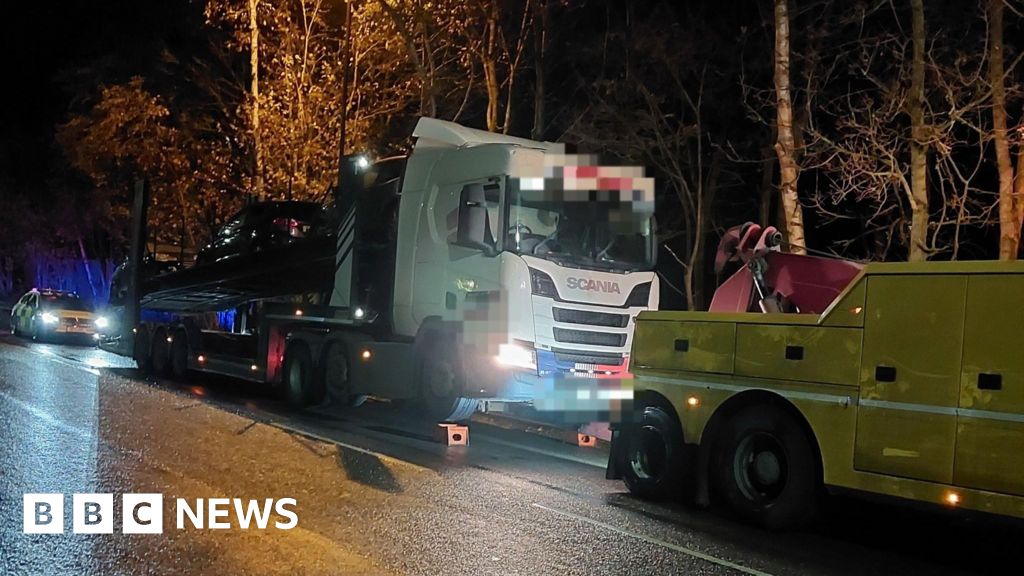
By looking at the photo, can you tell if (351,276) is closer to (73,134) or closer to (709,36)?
(709,36)

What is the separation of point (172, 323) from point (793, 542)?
13.9 m

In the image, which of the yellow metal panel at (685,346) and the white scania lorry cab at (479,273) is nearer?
the yellow metal panel at (685,346)

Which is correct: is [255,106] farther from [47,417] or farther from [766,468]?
[766,468]

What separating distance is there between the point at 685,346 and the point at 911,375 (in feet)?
6.96

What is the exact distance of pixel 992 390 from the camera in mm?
6109

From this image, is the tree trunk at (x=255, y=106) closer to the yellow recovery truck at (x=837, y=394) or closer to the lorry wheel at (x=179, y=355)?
the lorry wheel at (x=179, y=355)

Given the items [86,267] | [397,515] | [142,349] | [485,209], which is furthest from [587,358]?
[86,267]

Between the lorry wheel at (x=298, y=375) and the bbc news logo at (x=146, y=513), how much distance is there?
6.31 m

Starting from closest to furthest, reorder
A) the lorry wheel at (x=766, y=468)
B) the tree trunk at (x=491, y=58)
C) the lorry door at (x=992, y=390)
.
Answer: the lorry door at (x=992, y=390) → the lorry wheel at (x=766, y=468) → the tree trunk at (x=491, y=58)

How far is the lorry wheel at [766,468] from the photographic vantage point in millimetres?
7211

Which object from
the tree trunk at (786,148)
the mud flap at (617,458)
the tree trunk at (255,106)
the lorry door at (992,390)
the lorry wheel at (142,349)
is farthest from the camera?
the tree trunk at (255,106)

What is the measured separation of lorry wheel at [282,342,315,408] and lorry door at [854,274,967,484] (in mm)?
8711

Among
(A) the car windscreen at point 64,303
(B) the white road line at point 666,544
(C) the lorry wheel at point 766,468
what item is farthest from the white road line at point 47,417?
(A) the car windscreen at point 64,303

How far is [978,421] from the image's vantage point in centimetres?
615
